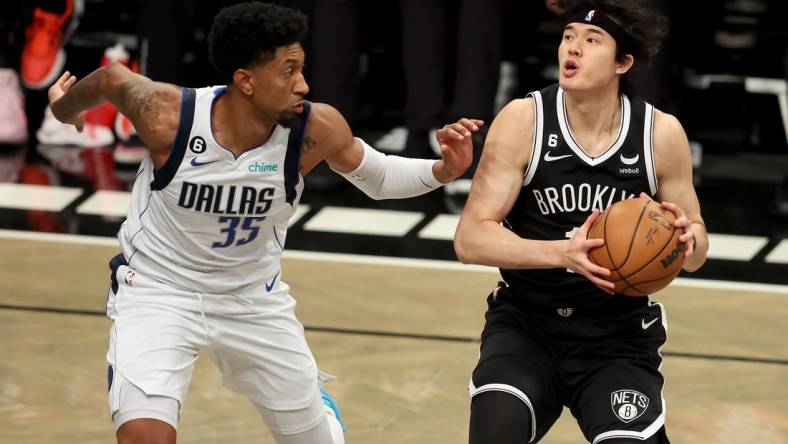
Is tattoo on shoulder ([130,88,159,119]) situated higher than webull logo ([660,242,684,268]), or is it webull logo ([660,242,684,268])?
tattoo on shoulder ([130,88,159,119])

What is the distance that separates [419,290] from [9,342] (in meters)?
1.87

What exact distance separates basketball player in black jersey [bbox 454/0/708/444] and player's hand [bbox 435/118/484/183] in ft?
0.22

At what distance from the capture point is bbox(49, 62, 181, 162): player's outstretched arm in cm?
434

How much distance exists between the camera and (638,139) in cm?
447

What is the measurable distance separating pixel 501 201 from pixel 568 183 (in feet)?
0.67

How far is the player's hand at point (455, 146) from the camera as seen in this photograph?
14.5 ft

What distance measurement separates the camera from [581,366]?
4.40m

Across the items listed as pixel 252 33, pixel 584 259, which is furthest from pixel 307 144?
pixel 584 259

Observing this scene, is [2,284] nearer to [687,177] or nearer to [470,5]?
[470,5]

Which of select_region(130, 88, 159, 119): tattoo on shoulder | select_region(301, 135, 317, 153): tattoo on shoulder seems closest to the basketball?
select_region(301, 135, 317, 153): tattoo on shoulder

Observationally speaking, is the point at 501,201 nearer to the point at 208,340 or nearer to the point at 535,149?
the point at 535,149

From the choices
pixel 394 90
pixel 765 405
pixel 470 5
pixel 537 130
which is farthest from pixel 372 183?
pixel 394 90

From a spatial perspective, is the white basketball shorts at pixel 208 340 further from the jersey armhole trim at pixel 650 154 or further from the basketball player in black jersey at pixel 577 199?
the jersey armhole trim at pixel 650 154

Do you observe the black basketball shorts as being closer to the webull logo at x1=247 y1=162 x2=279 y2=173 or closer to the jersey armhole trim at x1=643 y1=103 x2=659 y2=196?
the jersey armhole trim at x1=643 y1=103 x2=659 y2=196
